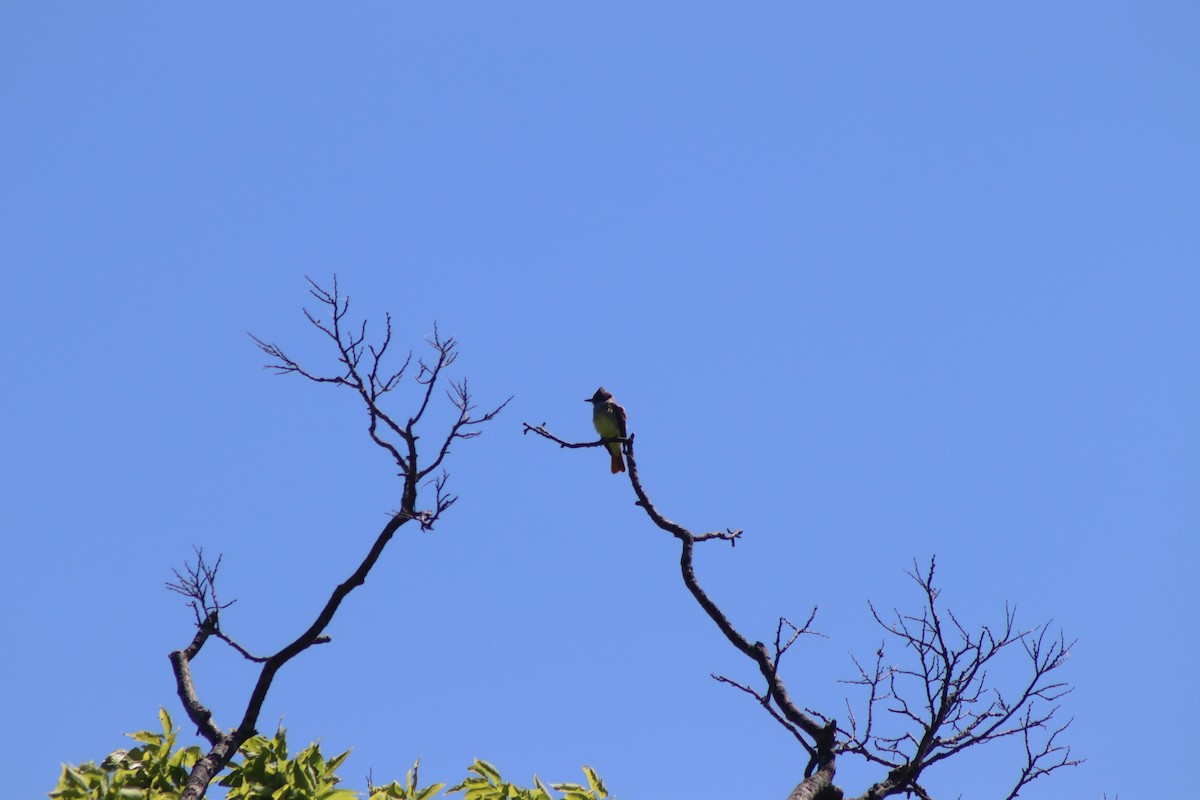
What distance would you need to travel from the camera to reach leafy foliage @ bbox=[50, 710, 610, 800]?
20.0 ft

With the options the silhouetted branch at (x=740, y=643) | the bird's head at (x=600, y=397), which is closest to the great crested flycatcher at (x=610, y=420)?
the bird's head at (x=600, y=397)

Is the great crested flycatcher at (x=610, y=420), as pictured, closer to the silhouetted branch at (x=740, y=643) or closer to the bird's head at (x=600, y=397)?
the bird's head at (x=600, y=397)

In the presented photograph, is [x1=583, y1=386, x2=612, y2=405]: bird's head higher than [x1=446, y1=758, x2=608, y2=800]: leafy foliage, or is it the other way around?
[x1=583, y1=386, x2=612, y2=405]: bird's head

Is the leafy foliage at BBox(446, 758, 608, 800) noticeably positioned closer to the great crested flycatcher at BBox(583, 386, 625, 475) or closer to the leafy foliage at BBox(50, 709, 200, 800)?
the leafy foliage at BBox(50, 709, 200, 800)

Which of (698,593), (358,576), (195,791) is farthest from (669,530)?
(195,791)

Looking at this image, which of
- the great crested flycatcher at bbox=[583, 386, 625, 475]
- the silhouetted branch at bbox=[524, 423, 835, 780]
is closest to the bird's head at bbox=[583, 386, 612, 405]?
the great crested flycatcher at bbox=[583, 386, 625, 475]

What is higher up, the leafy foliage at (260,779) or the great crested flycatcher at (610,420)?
the great crested flycatcher at (610,420)

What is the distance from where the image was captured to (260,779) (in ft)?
21.2

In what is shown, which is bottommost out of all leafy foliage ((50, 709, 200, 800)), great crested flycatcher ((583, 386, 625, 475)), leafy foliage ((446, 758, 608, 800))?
leafy foliage ((446, 758, 608, 800))

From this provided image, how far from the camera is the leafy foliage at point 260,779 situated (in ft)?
20.0

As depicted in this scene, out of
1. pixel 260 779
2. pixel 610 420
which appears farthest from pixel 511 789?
pixel 610 420

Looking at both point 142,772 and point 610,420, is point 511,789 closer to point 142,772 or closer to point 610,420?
point 142,772

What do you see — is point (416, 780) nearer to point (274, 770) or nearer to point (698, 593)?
point (274, 770)

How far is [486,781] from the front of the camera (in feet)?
20.6
